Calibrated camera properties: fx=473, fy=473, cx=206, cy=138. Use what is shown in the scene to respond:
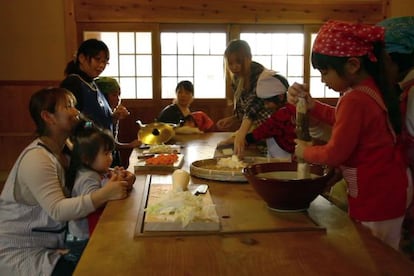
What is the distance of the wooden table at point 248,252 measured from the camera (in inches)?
37.5

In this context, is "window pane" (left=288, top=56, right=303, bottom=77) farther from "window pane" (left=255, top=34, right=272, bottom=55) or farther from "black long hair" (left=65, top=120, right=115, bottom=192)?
"black long hair" (left=65, top=120, right=115, bottom=192)

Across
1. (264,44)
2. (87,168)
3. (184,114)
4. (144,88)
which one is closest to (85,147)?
(87,168)

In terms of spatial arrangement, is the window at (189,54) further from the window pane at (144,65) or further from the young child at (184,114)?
the young child at (184,114)

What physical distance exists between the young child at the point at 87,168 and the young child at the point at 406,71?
0.97m

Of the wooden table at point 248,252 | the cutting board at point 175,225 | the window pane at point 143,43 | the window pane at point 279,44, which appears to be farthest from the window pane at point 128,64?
the cutting board at point 175,225

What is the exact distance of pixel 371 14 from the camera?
553cm

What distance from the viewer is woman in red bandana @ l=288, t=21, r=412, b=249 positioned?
1.39 meters

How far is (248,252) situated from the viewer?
41.1 inches

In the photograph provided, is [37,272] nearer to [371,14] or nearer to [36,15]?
[36,15]

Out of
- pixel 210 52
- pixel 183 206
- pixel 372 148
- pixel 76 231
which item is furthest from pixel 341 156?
pixel 210 52

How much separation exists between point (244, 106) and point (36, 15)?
11.5ft

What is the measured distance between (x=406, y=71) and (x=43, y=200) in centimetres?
133

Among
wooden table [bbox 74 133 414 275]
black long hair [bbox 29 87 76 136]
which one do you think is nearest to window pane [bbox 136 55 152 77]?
black long hair [bbox 29 87 76 136]

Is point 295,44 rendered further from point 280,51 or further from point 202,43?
point 202,43
